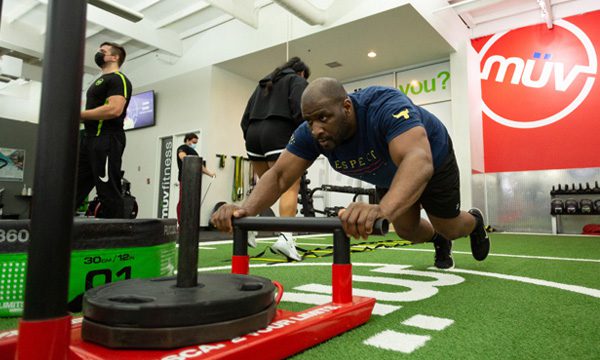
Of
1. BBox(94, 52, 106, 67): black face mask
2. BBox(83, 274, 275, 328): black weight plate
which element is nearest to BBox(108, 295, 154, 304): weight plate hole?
BBox(83, 274, 275, 328): black weight plate

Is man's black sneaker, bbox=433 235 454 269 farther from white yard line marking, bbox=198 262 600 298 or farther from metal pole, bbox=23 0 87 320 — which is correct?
metal pole, bbox=23 0 87 320

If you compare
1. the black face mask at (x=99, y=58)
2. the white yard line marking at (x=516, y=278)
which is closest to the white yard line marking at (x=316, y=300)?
the white yard line marking at (x=516, y=278)

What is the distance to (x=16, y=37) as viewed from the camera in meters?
8.01

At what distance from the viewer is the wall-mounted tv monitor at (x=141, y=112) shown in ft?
30.4

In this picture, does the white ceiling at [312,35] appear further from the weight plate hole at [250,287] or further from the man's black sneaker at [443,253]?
the weight plate hole at [250,287]

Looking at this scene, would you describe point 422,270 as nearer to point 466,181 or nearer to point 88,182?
point 88,182

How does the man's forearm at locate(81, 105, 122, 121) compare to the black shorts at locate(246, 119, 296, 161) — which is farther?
the black shorts at locate(246, 119, 296, 161)

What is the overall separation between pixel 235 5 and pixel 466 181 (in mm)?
4757

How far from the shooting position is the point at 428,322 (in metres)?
1.14

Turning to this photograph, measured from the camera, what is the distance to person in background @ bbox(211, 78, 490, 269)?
3.93ft

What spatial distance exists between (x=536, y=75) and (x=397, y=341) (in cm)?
741

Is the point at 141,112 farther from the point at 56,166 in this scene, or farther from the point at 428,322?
the point at 56,166

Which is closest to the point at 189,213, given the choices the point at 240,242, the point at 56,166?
the point at 56,166

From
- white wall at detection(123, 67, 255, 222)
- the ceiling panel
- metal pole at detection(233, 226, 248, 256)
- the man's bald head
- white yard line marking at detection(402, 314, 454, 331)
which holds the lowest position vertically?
white yard line marking at detection(402, 314, 454, 331)
